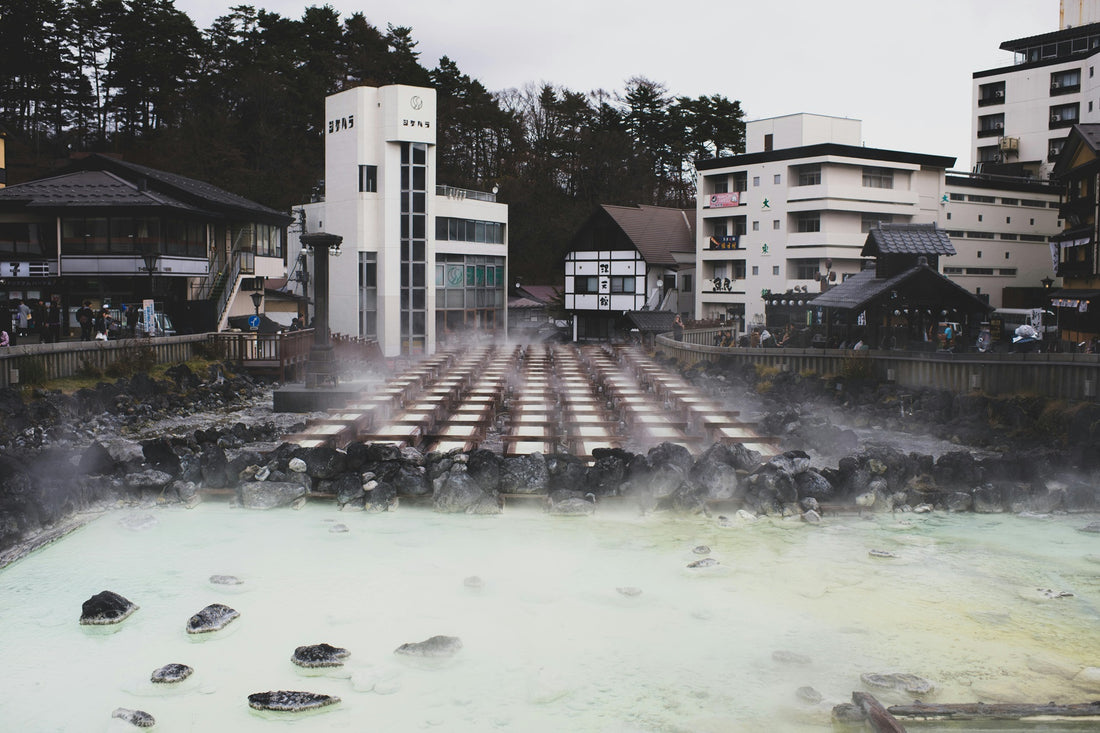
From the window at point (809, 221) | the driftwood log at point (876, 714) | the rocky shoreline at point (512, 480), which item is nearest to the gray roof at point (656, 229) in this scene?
the window at point (809, 221)

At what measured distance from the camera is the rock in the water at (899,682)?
23.0 feet

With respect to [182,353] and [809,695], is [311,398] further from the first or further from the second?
[809,695]

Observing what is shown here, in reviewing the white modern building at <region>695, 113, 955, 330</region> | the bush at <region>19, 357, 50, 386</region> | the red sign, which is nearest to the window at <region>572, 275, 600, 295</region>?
the white modern building at <region>695, 113, 955, 330</region>

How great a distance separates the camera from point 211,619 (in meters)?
8.26

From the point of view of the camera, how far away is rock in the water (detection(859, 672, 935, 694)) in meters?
7.00

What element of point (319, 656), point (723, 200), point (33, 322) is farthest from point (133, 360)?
point (723, 200)

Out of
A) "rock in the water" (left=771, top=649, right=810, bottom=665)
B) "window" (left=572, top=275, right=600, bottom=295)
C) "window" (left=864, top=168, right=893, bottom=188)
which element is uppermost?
"window" (left=864, top=168, right=893, bottom=188)

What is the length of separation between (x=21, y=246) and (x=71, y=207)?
3.41 metres

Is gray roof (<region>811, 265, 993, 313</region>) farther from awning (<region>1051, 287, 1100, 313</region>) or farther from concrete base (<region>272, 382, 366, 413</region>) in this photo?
concrete base (<region>272, 382, 366, 413</region>)

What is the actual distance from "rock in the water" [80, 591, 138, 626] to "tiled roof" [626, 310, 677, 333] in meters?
32.1

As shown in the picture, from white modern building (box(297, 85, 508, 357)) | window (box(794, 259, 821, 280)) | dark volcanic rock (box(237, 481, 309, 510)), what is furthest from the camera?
window (box(794, 259, 821, 280))

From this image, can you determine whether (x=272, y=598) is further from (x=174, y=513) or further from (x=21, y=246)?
(x=21, y=246)

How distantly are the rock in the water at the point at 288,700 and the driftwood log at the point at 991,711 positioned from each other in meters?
4.38

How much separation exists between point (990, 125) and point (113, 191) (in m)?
49.9
